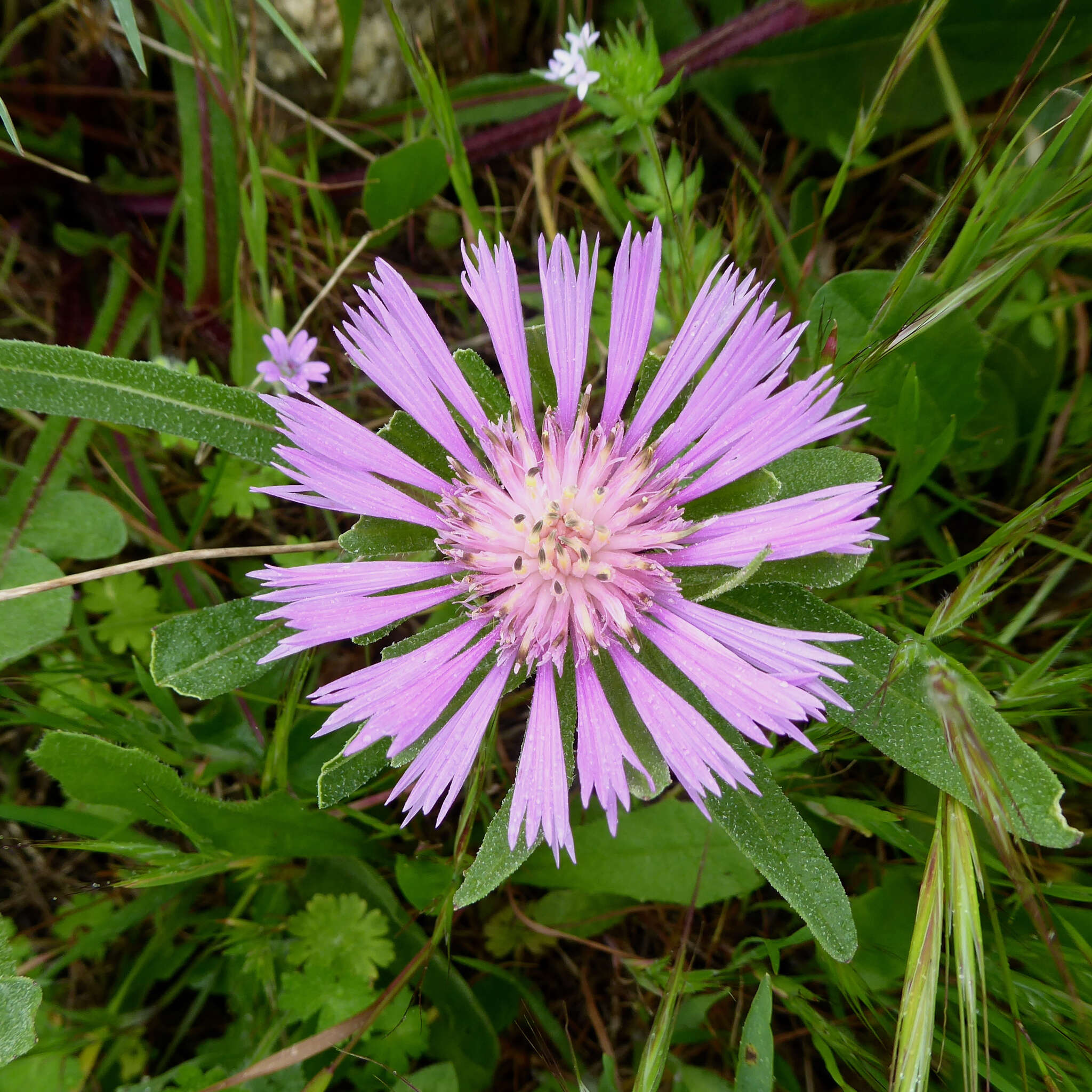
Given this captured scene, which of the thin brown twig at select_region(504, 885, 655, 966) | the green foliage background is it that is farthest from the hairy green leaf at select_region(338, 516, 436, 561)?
the thin brown twig at select_region(504, 885, 655, 966)

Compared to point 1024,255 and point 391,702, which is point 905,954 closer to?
point 391,702

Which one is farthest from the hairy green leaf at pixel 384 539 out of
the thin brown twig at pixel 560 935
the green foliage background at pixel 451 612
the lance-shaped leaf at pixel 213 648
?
A: the thin brown twig at pixel 560 935

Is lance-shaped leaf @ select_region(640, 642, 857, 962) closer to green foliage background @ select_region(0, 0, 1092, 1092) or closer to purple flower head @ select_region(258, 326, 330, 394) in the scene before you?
green foliage background @ select_region(0, 0, 1092, 1092)

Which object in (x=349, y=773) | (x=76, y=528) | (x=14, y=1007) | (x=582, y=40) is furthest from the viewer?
(x=76, y=528)

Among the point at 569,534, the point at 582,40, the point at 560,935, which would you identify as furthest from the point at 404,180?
the point at 560,935

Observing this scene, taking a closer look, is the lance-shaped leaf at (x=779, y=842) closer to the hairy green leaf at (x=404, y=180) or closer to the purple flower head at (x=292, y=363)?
the purple flower head at (x=292, y=363)

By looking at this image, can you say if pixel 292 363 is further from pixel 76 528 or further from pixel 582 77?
pixel 582 77

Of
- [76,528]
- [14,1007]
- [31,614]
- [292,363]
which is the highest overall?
[292,363]

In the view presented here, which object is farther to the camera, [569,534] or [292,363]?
[292,363]
